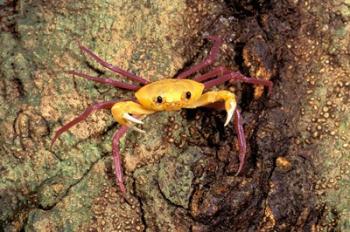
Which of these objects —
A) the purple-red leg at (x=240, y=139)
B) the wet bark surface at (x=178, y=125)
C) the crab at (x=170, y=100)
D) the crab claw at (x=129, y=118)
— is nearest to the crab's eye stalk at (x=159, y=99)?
the crab at (x=170, y=100)

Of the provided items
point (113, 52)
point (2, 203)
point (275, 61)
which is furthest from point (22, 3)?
point (275, 61)

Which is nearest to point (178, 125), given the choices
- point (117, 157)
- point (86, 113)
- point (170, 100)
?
point (170, 100)

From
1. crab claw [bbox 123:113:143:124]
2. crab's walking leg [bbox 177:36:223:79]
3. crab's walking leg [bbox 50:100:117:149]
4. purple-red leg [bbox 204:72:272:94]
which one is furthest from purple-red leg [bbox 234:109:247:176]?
crab's walking leg [bbox 50:100:117:149]

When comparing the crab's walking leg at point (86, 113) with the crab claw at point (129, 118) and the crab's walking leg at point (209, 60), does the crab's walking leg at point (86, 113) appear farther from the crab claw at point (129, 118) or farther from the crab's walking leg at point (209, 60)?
the crab's walking leg at point (209, 60)

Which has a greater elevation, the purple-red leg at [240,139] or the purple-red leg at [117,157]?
the purple-red leg at [240,139]

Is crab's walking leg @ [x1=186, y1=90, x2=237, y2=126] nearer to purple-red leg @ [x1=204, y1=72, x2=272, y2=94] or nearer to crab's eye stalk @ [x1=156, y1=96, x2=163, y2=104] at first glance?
purple-red leg @ [x1=204, y1=72, x2=272, y2=94]

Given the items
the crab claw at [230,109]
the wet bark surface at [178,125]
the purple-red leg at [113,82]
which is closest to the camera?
the crab claw at [230,109]

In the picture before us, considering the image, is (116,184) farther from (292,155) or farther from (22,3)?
(22,3)
